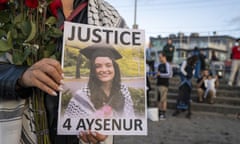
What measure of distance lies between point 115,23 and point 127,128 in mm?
478

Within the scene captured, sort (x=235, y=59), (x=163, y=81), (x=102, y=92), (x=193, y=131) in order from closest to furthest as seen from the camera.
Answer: (x=102, y=92) < (x=193, y=131) < (x=163, y=81) < (x=235, y=59)

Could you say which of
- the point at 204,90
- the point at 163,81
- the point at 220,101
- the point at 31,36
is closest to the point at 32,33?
the point at 31,36

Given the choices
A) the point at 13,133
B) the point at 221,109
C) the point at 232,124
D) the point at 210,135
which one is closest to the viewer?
the point at 13,133

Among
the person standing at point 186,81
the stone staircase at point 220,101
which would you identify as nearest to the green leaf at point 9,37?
the person standing at point 186,81

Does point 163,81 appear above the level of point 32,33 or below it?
below

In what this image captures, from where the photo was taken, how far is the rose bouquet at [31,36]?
1049 millimetres

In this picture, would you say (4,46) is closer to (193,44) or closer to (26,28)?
(26,28)

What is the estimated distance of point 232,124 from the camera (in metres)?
7.80

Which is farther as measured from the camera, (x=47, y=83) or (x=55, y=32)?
(x=55, y=32)

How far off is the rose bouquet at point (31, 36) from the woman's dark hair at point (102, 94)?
0.15 metres

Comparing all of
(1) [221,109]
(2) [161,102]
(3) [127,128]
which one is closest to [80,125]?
Result: (3) [127,128]

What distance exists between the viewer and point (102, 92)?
1.11 metres

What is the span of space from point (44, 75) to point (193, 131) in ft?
20.3

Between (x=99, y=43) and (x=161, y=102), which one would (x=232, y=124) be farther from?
(x=99, y=43)
